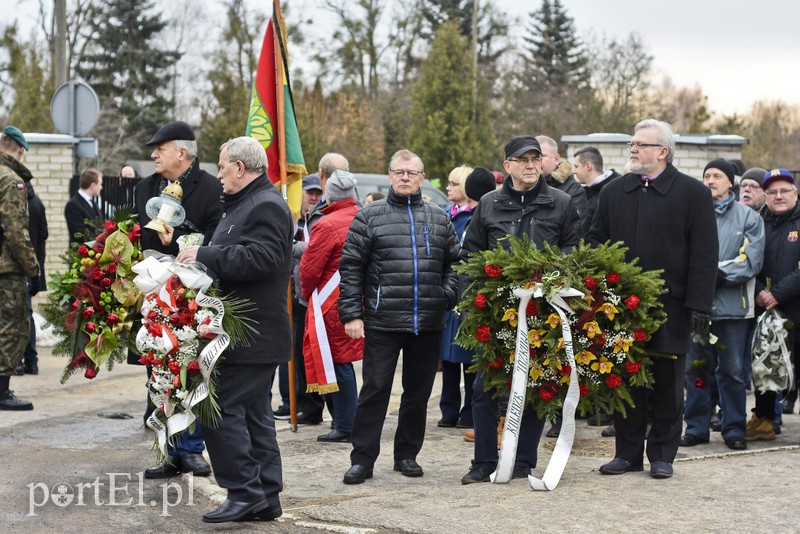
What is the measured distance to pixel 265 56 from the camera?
29.7 feet

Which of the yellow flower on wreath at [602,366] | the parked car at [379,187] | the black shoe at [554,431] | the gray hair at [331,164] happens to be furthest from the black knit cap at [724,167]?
the parked car at [379,187]

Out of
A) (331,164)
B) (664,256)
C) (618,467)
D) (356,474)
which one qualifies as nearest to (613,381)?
(618,467)

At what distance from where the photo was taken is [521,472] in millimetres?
6895

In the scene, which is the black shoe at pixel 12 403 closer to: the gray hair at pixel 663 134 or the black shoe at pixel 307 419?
the black shoe at pixel 307 419

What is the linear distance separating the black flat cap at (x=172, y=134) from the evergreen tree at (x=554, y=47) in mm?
44145

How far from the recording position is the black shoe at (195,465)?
7.10 m

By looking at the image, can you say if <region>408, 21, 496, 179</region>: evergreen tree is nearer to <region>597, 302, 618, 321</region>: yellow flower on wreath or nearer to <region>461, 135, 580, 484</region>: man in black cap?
<region>461, 135, 580, 484</region>: man in black cap

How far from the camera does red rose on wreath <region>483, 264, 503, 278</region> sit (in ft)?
21.6

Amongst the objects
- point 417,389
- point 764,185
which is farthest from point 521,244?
point 764,185

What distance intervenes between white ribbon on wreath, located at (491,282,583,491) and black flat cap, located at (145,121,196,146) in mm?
2367

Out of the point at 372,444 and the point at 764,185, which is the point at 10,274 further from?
the point at 764,185

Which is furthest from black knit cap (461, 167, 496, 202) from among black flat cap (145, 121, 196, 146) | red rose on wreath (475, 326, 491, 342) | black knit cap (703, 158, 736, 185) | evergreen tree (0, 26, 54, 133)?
evergreen tree (0, 26, 54, 133)

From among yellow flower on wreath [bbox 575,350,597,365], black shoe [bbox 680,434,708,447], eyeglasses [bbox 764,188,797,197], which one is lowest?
black shoe [bbox 680,434,708,447]

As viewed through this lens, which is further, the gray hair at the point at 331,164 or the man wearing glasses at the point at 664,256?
the gray hair at the point at 331,164
